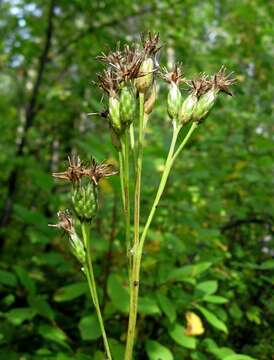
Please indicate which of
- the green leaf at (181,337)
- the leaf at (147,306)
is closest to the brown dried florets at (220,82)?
the leaf at (147,306)

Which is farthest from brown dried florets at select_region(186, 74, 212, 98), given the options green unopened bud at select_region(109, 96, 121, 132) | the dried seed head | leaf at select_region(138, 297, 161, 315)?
leaf at select_region(138, 297, 161, 315)

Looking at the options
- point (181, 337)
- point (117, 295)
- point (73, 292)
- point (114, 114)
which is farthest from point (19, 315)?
point (114, 114)

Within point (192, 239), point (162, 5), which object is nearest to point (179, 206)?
point (192, 239)

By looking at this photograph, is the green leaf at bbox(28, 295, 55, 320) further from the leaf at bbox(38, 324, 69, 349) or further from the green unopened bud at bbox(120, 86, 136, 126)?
the green unopened bud at bbox(120, 86, 136, 126)

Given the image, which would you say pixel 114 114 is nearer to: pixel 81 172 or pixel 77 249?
pixel 81 172

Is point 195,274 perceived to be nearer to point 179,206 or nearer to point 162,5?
point 179,206

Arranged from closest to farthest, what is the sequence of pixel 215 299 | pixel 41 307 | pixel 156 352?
pixel 156 352
pixel 215 299
pixel 41 307
